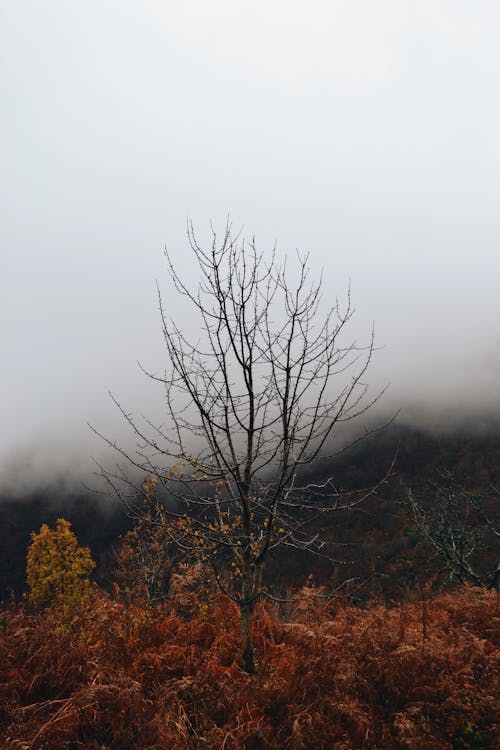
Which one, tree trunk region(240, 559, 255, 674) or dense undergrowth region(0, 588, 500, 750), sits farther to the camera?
tree trunk region(240, 559, 255, 674)

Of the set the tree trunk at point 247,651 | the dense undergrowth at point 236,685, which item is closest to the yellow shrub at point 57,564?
the dense undergrowth at point 236,685

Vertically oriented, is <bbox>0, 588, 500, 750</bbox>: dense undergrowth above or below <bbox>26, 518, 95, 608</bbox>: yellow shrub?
above

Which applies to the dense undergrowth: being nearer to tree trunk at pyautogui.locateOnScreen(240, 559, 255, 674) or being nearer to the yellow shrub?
tree trunk at pyautogui.locateOnScreen(240, 559, 255, 674)

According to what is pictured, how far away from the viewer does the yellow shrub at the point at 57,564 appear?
49.8 meters

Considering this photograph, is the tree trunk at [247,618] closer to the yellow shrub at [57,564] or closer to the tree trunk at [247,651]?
the tree trunk at [247,651]

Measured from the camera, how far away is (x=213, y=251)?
16.5 ft

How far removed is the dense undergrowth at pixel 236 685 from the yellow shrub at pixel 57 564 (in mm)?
51760

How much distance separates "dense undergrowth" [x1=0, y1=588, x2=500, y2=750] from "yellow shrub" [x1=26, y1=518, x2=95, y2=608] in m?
51.8

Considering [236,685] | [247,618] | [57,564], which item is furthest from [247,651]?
[57,564]

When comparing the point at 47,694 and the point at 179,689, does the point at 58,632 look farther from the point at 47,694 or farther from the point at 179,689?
the point at 179,689

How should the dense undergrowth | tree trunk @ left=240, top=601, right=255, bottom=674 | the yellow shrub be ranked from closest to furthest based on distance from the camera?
the dense undergrowth, tree trunk @ left=240, top=601, right=255, bottom=674, the yellow shrub

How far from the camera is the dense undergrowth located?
3.55 m

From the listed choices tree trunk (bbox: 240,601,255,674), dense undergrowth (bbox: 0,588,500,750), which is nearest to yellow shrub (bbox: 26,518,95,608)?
dense undergrowth (bbox: 0,588,500,750)

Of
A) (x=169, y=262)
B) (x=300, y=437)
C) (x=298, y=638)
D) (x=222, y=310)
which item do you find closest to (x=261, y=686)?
(x=298, y=638)
